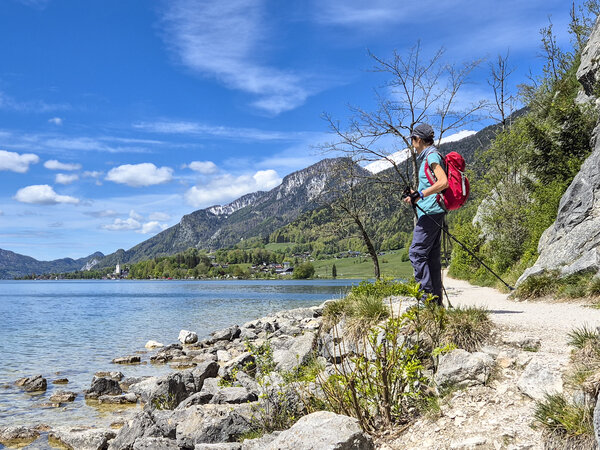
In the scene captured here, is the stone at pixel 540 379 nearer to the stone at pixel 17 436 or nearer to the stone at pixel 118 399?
the stone at pixel 17 436

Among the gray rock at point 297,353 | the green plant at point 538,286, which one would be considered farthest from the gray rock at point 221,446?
the green plant at point 538,286

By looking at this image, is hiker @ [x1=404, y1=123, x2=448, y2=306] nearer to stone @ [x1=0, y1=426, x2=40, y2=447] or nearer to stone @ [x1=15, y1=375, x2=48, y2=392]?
stone @ [x1=0, y1=426, x2=40, y2=447]

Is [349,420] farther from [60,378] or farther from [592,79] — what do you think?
[592,79]

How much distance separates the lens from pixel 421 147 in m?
8.29

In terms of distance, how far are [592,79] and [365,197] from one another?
13.2 m

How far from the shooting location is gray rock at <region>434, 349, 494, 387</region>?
20.2 ft

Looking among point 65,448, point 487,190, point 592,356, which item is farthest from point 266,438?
point 487,190

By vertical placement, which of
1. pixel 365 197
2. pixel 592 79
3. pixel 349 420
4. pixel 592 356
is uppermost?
pixel 592 79

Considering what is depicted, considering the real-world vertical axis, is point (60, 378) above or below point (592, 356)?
below

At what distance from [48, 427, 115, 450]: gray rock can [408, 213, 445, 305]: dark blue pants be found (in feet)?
24.1

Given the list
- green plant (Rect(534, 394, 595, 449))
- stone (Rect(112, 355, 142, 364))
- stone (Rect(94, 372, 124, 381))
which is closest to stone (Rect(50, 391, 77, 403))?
stone (Rect(94, 372, 124, 381))

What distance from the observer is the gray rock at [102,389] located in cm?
1442

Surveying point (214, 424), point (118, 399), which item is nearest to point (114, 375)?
point (118, 399)

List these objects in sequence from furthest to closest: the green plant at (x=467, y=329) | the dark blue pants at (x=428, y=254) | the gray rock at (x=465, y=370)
Result: 1. the dark blue pants at (x=428, y=254)
2. the green plant at (x=467, y=329)
3. the gray rock at (x=465, y=370)
